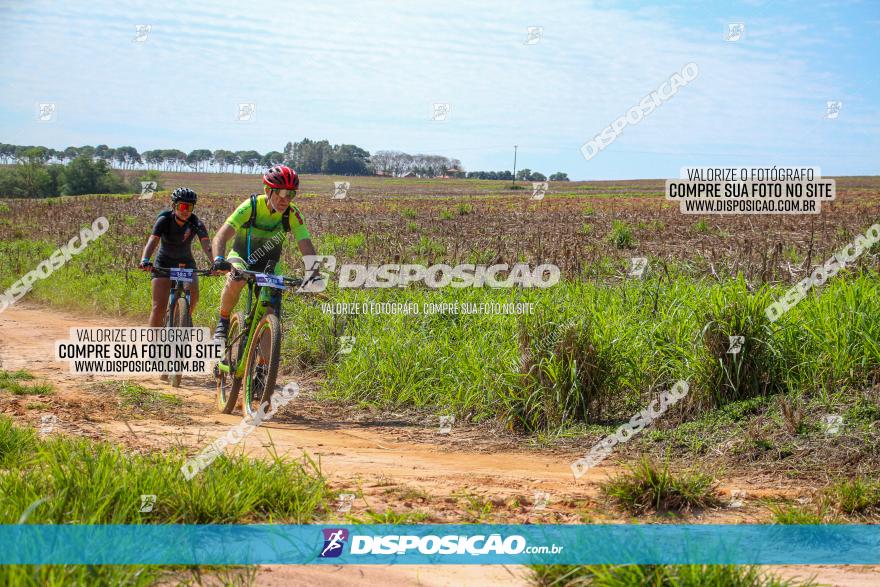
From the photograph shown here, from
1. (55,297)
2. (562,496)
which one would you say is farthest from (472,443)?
(55,297)

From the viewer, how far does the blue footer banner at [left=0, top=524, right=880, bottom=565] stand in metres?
3.63

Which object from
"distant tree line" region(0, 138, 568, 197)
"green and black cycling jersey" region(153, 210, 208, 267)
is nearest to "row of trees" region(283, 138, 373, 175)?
"distant tree line" region(0, 138, 568, 197)

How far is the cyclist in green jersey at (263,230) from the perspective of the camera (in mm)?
7977

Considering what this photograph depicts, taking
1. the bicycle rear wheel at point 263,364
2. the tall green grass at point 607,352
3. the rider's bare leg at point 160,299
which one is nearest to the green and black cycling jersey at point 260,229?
the bicycle rear wheel at point 263,364

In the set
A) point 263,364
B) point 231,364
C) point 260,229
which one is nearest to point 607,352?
point 263,364

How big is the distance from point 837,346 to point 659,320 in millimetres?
2140

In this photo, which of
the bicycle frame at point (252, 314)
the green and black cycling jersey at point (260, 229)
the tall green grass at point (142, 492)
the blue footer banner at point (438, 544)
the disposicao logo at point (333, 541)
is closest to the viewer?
the blue footer banner at point (438, 544)

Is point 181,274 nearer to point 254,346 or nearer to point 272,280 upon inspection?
point 254,346

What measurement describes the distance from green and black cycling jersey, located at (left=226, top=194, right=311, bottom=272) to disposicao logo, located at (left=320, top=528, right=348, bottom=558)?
14.5ft

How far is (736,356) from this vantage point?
279 inches

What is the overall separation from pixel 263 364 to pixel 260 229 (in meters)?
1.47

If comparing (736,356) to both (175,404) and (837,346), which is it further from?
(175,404)

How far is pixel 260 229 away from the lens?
829 centimetres

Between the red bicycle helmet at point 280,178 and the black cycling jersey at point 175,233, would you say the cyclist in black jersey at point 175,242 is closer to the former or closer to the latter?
the black cycling jersey at point 175,233
